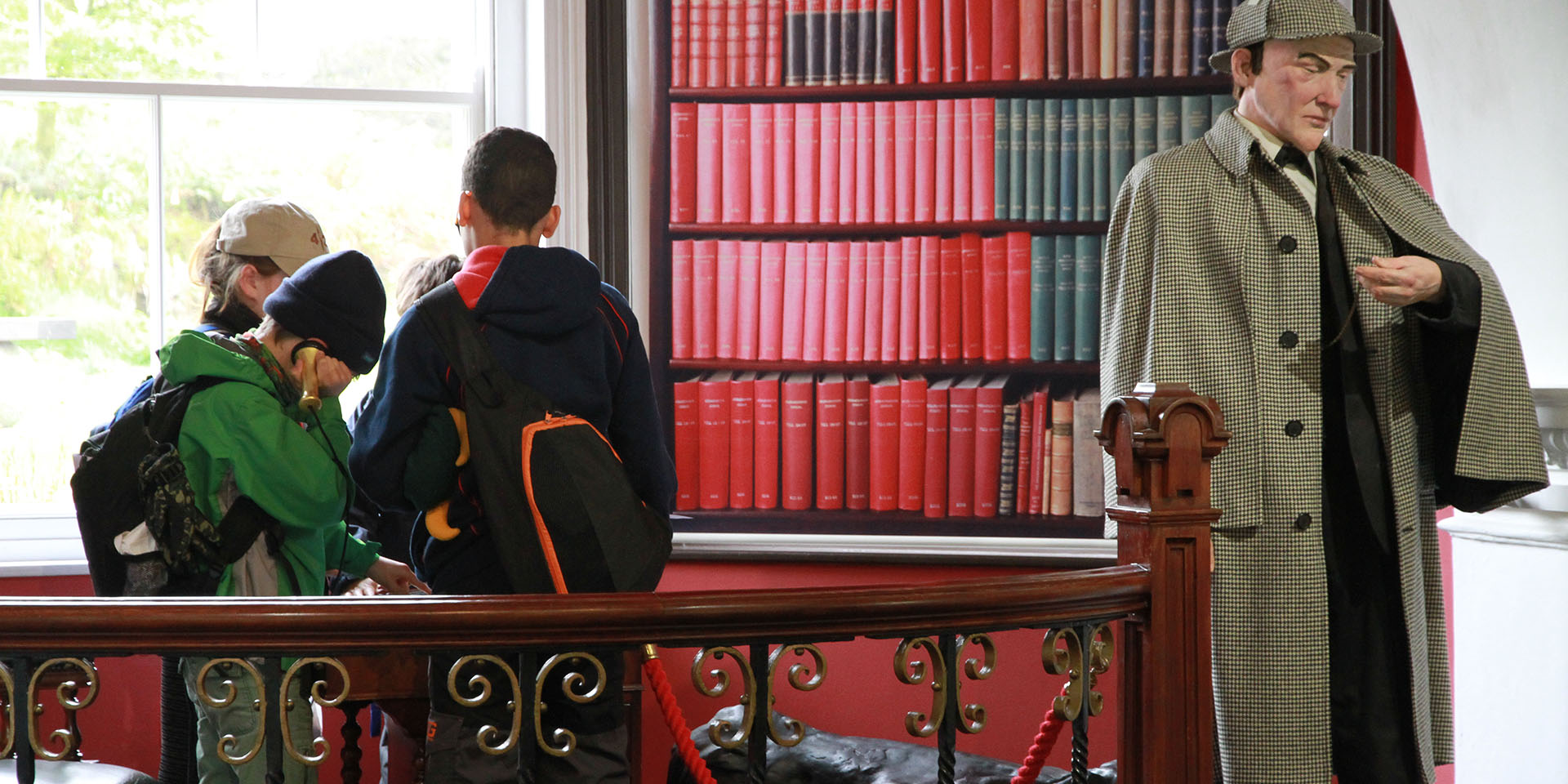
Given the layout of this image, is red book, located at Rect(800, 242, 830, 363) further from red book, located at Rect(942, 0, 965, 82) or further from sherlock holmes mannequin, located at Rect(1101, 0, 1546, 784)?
sherlock holmes mannequin, located at Rect(1101, 0, 1546, 784)

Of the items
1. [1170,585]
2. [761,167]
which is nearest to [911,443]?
[761,167]

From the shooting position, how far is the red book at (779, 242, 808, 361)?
2895 millimetres

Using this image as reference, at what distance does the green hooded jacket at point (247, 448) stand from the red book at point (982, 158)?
1.63m

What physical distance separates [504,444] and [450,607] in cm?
43

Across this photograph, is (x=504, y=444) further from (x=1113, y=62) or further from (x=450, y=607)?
(x=1113, y=62)

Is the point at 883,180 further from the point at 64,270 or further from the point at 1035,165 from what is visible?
the point at 64,270

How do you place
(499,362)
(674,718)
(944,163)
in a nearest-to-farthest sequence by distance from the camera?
(674,718), (499,362), (944,163)

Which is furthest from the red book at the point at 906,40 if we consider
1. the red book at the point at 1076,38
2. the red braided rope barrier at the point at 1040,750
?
the red braided rope barrier at the point at 1040,750

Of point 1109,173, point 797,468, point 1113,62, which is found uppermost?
point 1113,62

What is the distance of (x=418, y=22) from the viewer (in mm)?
3000

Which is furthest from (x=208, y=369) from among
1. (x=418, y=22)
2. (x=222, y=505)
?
(x=418, y=22)

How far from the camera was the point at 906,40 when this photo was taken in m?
2.83

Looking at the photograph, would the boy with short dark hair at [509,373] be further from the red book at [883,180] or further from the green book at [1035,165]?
the green book at [1035,165]

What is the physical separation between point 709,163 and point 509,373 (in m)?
1.45
